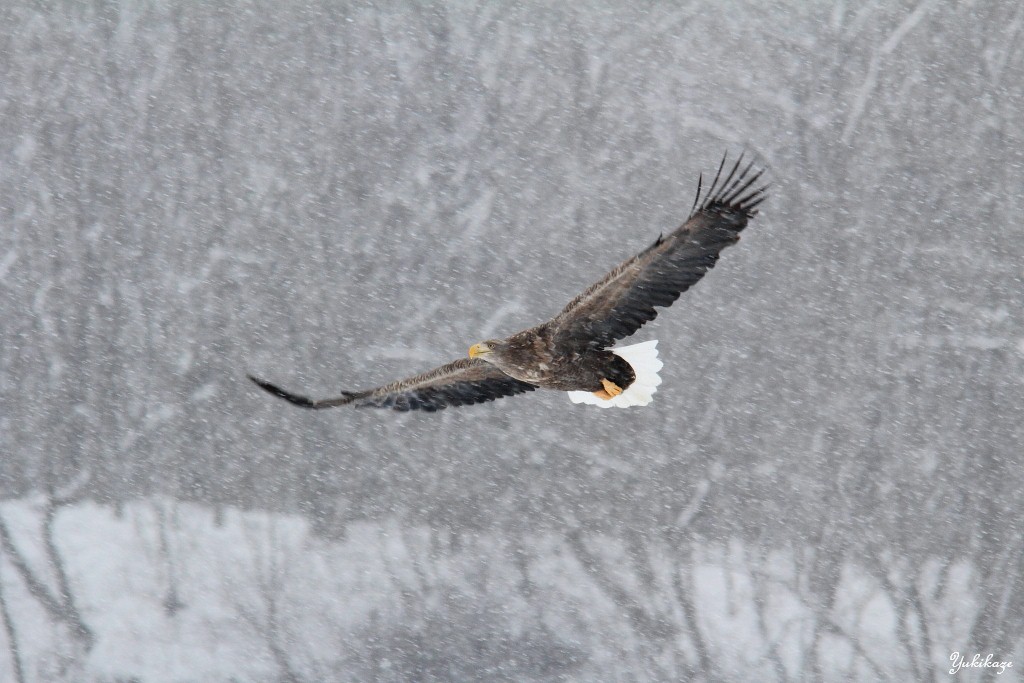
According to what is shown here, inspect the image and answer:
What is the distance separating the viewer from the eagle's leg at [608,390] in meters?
7.82

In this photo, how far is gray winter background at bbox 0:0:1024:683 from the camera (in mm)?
15938

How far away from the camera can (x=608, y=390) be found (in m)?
7.90

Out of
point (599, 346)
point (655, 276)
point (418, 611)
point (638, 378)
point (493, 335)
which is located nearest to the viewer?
point (655, 276)

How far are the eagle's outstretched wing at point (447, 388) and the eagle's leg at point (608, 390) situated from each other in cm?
43

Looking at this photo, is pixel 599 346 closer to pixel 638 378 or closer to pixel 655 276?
pixel 638 378

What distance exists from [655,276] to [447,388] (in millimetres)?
1644

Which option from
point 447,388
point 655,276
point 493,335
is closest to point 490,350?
point 447,388

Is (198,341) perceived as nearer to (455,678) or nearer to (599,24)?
(455,678)

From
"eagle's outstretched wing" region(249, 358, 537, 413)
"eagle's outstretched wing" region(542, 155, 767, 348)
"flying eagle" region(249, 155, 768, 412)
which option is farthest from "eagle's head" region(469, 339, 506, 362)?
"eagle's outstretched wing" region(542, 155, 767, 348)

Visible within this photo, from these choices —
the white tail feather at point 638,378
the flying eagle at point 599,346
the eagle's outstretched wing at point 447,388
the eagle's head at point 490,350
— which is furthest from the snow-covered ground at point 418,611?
the eagle's head at point 490,350

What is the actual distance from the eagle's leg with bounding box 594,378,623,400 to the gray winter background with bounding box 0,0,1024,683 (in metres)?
8.27

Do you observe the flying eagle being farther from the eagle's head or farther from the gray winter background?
the gray winter background

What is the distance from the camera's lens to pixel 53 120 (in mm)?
18469

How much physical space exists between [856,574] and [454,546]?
5.12 meters
